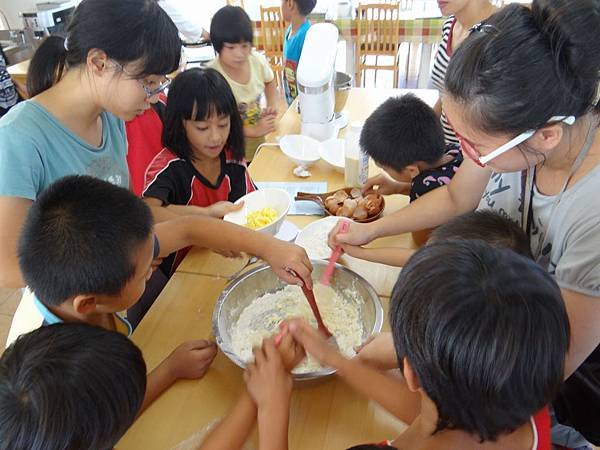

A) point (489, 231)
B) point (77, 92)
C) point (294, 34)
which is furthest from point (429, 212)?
point (294, 34)

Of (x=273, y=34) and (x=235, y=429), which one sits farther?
(x=273, y=34)

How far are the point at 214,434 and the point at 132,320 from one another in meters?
0.59

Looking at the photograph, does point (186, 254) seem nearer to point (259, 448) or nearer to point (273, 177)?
point (273, 177)

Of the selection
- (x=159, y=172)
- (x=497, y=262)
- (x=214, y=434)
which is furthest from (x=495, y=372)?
(x=159, y=172)

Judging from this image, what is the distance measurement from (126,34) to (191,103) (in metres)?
0.44

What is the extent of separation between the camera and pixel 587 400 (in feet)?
3.01

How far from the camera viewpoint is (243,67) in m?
2.36

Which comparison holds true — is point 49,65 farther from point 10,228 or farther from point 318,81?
point 318,81

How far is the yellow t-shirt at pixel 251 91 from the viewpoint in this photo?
223 centimetres

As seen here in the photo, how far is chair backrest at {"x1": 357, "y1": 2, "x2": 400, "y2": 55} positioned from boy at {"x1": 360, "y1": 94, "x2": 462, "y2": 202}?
2713 mm

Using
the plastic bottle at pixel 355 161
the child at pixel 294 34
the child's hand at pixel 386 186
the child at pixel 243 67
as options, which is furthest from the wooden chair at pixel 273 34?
the child's hand at pixel 386 186

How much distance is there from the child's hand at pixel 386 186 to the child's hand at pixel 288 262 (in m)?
0.57

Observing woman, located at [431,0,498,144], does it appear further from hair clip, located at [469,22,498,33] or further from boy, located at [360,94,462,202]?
hair clip, located at [469,22,498,33]

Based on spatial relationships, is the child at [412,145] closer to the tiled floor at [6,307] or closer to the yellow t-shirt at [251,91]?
the yellow t-shirt at [251,91]
